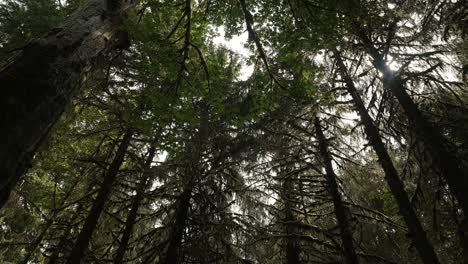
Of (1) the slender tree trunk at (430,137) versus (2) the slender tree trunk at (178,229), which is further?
(2) the slender tree trunk at (178,229)

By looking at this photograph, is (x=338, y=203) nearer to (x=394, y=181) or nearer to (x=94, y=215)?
(x=394, y=181)

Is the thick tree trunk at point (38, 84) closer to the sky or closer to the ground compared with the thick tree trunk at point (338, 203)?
closer to the ground

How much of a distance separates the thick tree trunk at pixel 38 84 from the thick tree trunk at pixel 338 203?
21.5ft

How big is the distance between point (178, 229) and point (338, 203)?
169 inches

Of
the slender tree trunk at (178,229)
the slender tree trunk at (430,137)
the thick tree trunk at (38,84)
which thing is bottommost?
the thick tree trunk at (38,84)

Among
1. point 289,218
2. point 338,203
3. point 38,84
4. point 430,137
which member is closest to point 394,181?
point 430,137

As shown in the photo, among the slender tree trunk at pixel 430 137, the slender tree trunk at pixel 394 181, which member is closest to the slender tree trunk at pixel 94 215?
the slender tree trunk at pixel 394 181

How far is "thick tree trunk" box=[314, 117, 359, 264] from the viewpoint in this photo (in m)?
6.60

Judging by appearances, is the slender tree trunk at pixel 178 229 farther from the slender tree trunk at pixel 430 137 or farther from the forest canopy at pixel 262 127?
the slender tree trunk at pixel 430 137

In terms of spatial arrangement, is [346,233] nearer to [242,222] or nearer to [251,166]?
[242,222]

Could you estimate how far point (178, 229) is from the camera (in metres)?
7.20

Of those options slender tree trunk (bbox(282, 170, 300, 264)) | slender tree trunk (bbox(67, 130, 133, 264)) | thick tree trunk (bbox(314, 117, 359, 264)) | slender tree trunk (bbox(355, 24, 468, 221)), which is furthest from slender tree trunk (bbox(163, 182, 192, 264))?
slender tree trunk (bbox(355, 24, 468, 221))

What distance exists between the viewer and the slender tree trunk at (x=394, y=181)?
6.15 meters

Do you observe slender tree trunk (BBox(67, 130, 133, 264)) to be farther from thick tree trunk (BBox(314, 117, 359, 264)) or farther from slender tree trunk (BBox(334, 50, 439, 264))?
slender tree trunk (BBox(334, 50, 439, 264))
